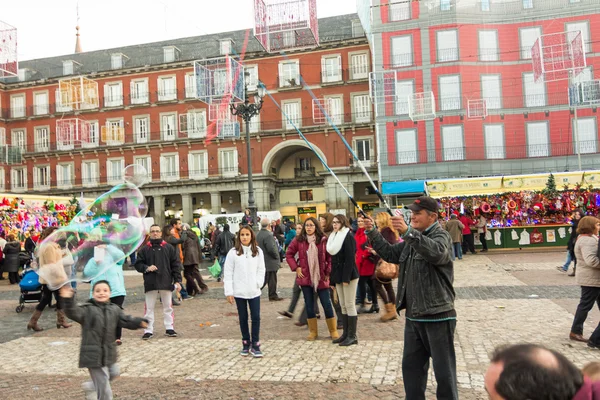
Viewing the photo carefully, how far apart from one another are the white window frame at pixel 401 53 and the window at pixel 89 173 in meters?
25.8

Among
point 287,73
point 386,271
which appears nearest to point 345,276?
point 386,271

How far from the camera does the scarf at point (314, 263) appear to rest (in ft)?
21.9

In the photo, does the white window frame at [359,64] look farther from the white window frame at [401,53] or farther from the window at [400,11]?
the window at [400,11]

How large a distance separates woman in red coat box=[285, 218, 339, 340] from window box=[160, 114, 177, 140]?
34.9m

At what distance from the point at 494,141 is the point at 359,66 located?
11.5m

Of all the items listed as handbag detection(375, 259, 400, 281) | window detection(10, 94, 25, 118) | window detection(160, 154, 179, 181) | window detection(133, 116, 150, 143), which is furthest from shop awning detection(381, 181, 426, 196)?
window detection(10, 94, 25, 118)

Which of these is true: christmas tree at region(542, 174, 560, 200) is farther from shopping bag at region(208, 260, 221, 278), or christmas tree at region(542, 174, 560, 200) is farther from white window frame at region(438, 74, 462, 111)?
shopping bag at region(208, 260, 221, 278)

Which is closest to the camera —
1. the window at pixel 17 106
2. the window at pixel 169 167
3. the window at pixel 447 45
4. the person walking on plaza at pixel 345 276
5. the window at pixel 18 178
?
the person walking on plaza at pixel 345 276

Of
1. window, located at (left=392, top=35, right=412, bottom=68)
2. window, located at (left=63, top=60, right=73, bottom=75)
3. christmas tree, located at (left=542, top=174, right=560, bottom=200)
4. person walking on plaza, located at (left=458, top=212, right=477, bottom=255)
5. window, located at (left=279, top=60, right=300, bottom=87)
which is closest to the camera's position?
person walking on plaza, located at (left=458, top=212, right=477, bottom=255)

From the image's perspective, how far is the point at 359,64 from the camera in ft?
118

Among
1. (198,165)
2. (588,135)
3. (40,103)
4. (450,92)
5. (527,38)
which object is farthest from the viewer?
(40,103)

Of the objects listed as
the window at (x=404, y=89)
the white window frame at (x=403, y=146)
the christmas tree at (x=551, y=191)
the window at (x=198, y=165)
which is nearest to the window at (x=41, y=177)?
the window at (x=198, y=165)

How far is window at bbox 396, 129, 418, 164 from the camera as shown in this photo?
30.3 metres

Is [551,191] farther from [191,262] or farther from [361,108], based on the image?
[361,108]
